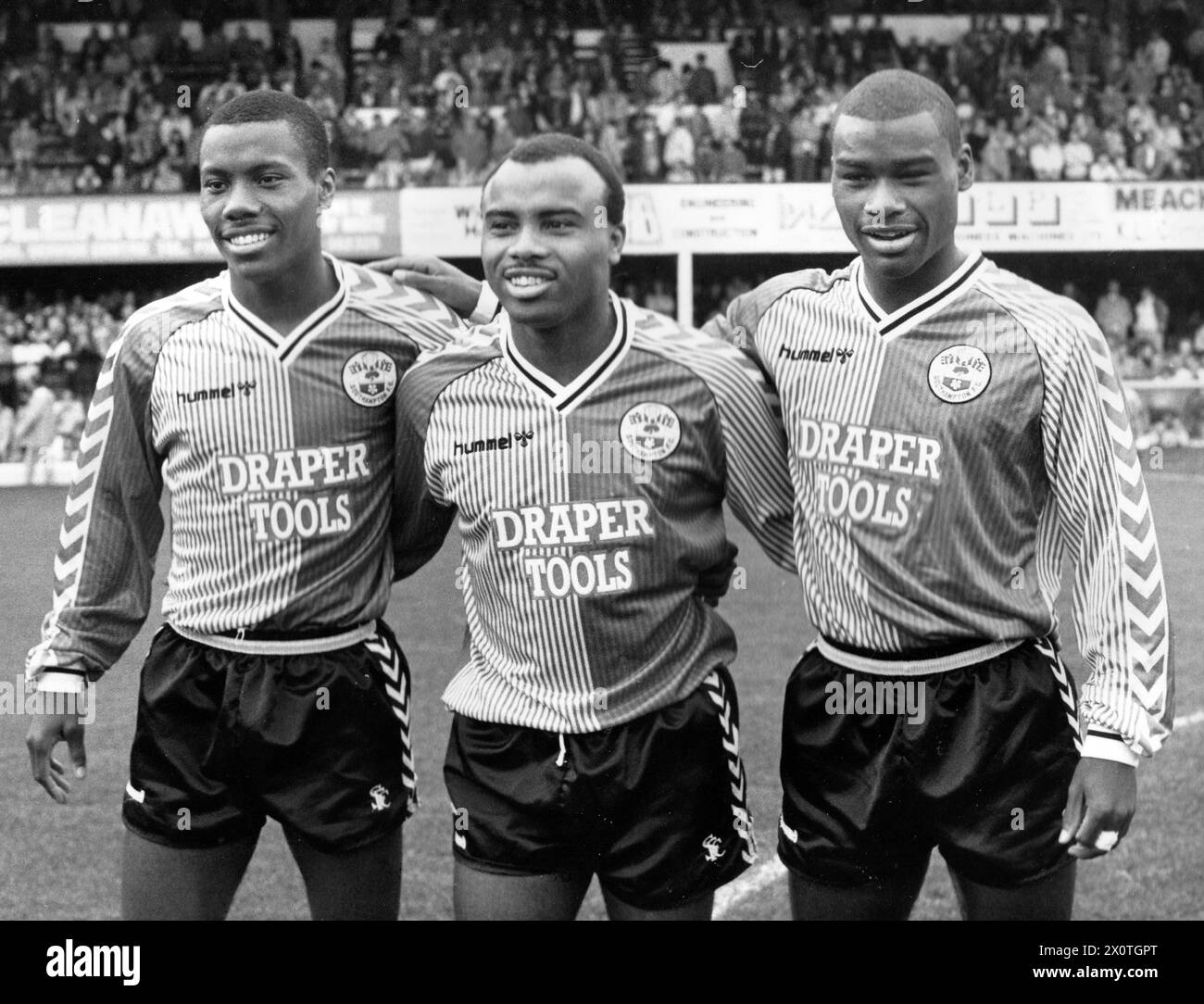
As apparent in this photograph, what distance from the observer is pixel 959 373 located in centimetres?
303

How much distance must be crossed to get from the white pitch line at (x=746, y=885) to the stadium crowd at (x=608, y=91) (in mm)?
17316

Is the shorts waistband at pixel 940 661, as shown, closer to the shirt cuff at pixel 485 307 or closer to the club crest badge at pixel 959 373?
the club crest badge at pixel 959 373

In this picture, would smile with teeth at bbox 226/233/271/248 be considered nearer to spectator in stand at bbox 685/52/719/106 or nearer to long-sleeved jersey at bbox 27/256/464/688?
long-sleeved jersey at bbox 27/256/464/688

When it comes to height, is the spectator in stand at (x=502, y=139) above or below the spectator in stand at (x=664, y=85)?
below

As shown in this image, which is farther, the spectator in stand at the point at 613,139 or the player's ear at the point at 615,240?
the spectator in stand at the point at 613,139

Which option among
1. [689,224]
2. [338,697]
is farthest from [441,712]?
[689,224]

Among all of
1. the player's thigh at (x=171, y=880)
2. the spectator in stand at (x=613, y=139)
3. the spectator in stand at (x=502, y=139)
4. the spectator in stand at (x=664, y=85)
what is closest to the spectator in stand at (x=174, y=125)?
the spectator in stand at (x=502, y=139)

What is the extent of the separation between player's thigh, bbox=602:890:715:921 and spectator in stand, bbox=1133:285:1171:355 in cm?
2090

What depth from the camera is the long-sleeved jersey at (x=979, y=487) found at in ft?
9.66

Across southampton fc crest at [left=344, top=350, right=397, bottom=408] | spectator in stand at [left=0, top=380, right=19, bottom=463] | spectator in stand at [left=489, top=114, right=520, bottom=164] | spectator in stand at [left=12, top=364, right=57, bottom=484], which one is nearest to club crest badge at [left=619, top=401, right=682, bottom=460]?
southampton fc crest at [left=344, top=350, right=397, bottom=408]

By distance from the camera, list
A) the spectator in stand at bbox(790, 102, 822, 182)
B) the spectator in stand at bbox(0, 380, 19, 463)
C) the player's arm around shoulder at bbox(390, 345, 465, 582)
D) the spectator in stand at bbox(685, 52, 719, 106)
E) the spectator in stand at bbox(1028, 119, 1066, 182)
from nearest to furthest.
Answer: the player's arm around shoulder at bbox(390, 345, 465, 582)
the spectator in stand at bbox(0, 380, 19, 463)
the spectator in stand at bbox(790, 102, 822, 182)
the spectator in stand at bbox(1028, 119, 1066, 182)
the spectator in stand at bbox(685, 52, 719, 106)

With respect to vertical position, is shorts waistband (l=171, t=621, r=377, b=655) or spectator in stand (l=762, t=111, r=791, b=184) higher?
spectator in stand (l=762, t=111, r=791, b=184)

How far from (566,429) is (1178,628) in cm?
748

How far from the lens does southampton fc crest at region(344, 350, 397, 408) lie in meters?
3.36
